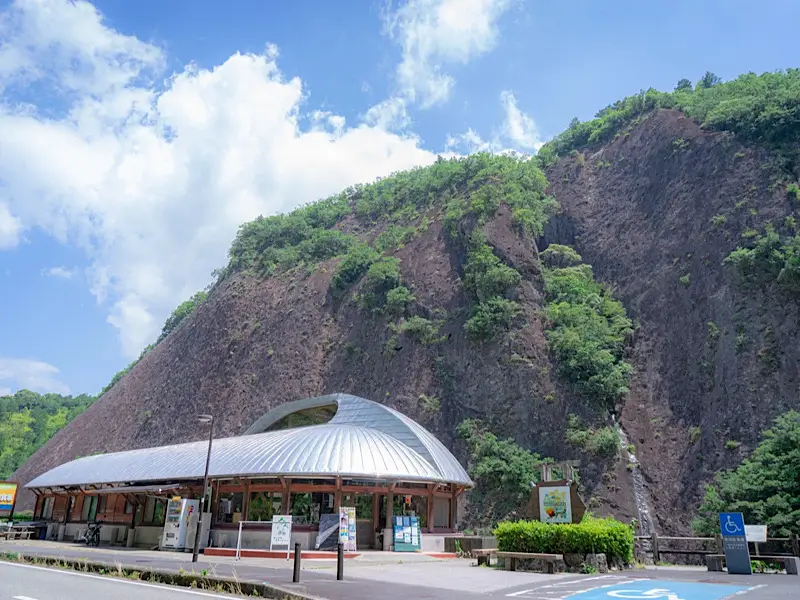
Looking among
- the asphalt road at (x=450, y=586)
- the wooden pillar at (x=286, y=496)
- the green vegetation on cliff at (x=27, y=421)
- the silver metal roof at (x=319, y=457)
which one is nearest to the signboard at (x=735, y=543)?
the asphalt road at (x=450, y=586)

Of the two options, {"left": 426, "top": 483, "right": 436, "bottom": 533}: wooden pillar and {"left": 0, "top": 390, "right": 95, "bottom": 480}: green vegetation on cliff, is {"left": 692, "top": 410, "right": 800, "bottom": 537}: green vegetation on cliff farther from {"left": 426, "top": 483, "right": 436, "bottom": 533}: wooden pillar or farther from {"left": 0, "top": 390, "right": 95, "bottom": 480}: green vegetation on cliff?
{"left": 0, "top": 390, "right": 95, "bottom": 480}: green vegetation on cliff

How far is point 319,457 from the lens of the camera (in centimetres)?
2542

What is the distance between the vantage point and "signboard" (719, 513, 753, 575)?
1788cm

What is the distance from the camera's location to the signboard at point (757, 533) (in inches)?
745

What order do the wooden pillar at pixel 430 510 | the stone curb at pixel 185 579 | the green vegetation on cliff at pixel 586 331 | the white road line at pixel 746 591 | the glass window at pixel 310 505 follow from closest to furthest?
1. the stone curb at pixel 185 579
2. the white road line at pixel 746 591
3. the glass window at pixel 310 505
4. the wooden pillar at pixel 430 510
5. the green vegetation on cliff at pixel 586 331

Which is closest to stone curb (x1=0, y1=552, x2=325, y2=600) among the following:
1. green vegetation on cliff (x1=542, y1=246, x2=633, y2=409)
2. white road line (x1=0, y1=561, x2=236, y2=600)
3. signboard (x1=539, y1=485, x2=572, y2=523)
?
white road line (x1=0, y1=561, x2=236, y2=600)

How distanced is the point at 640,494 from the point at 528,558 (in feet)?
61.7

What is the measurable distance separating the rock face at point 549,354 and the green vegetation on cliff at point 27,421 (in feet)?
82.7

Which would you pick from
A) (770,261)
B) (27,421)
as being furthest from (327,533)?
(27,421)

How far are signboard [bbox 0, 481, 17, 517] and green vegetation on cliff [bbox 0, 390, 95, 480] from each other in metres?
51.3

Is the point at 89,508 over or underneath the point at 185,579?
over

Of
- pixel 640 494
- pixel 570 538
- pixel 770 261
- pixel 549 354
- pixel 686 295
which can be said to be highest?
pixel 770 261

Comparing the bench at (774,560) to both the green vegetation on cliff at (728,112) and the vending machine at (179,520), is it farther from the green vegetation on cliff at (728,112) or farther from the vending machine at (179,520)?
the green vegetation on cliff at (728,112)

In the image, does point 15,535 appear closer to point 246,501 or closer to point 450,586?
point 246,501
